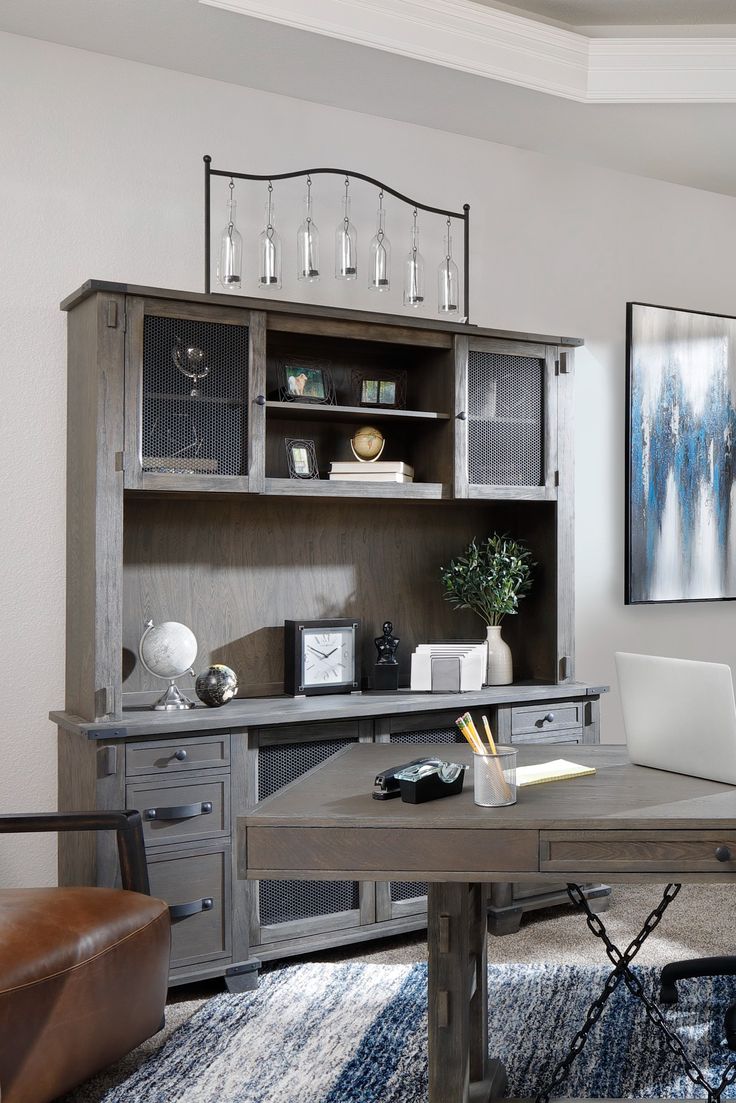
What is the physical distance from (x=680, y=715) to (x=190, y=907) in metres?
1.61

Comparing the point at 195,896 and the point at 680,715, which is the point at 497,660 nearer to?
the point at 195,896

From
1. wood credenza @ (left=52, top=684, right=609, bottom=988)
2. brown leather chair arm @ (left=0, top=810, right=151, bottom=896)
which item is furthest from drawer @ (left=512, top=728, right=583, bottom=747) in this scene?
brown leather chair arm @ (left=0, top=810, right=151, bottom=896)

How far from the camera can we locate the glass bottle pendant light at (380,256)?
3.40 metres

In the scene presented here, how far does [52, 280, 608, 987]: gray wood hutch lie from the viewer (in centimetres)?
289

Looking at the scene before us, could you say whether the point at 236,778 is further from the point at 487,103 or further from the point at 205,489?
the point at 487,103

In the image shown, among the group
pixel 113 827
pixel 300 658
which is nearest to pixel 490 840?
pixel 113 827

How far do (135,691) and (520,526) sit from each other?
62.8 inches

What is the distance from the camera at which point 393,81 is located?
346 centimetres

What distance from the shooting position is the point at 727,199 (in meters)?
4.59

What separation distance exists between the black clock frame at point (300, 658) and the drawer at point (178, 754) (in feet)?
1.38

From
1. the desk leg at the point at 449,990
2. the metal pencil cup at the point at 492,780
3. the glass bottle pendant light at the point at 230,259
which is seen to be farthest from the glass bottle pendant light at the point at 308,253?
the desk leg at the point at 449,990

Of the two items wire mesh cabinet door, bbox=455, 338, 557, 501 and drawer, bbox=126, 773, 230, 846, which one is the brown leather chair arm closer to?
drawer, bbox=126, 773, 230, 846

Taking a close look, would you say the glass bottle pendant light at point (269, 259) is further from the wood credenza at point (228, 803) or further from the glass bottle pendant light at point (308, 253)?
the wood credenza at point (228, 803)

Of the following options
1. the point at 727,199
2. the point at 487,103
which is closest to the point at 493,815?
the point at 487,103
